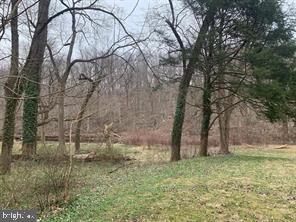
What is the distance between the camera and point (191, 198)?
8.16 metres

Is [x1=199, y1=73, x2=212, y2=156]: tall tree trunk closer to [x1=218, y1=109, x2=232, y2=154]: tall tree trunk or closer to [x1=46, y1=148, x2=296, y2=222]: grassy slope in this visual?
[x1=218, y1=109, x2=232, y2=154]: tall tree trunk

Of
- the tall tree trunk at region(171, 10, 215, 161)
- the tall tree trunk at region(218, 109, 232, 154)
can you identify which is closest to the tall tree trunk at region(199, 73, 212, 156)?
the tall tree trunk at region(171, 10, 215, 161)

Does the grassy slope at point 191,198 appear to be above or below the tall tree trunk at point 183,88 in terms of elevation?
below

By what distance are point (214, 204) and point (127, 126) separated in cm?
3157

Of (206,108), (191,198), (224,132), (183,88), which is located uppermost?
(183,88)

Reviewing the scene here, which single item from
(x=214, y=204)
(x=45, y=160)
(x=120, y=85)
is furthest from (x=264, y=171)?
(x=120, y=85)

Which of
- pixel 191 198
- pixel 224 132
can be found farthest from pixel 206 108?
pixel 191 198

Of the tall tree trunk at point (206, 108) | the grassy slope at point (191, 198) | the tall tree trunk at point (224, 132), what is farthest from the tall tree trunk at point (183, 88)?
the grassy slope at point (191, 198)

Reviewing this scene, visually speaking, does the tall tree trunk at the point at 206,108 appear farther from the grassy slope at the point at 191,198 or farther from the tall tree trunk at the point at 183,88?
the grassy slope at the point at 191,198

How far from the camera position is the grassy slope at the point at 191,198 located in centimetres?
721

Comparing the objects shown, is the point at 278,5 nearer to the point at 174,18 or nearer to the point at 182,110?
the point at 174,18

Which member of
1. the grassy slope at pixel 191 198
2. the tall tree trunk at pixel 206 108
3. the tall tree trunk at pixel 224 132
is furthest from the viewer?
the tall tree trunk at pixel 224 132

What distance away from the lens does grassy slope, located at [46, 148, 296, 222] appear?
7.21 meters

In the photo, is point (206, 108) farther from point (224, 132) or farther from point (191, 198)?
point (191, 198)
